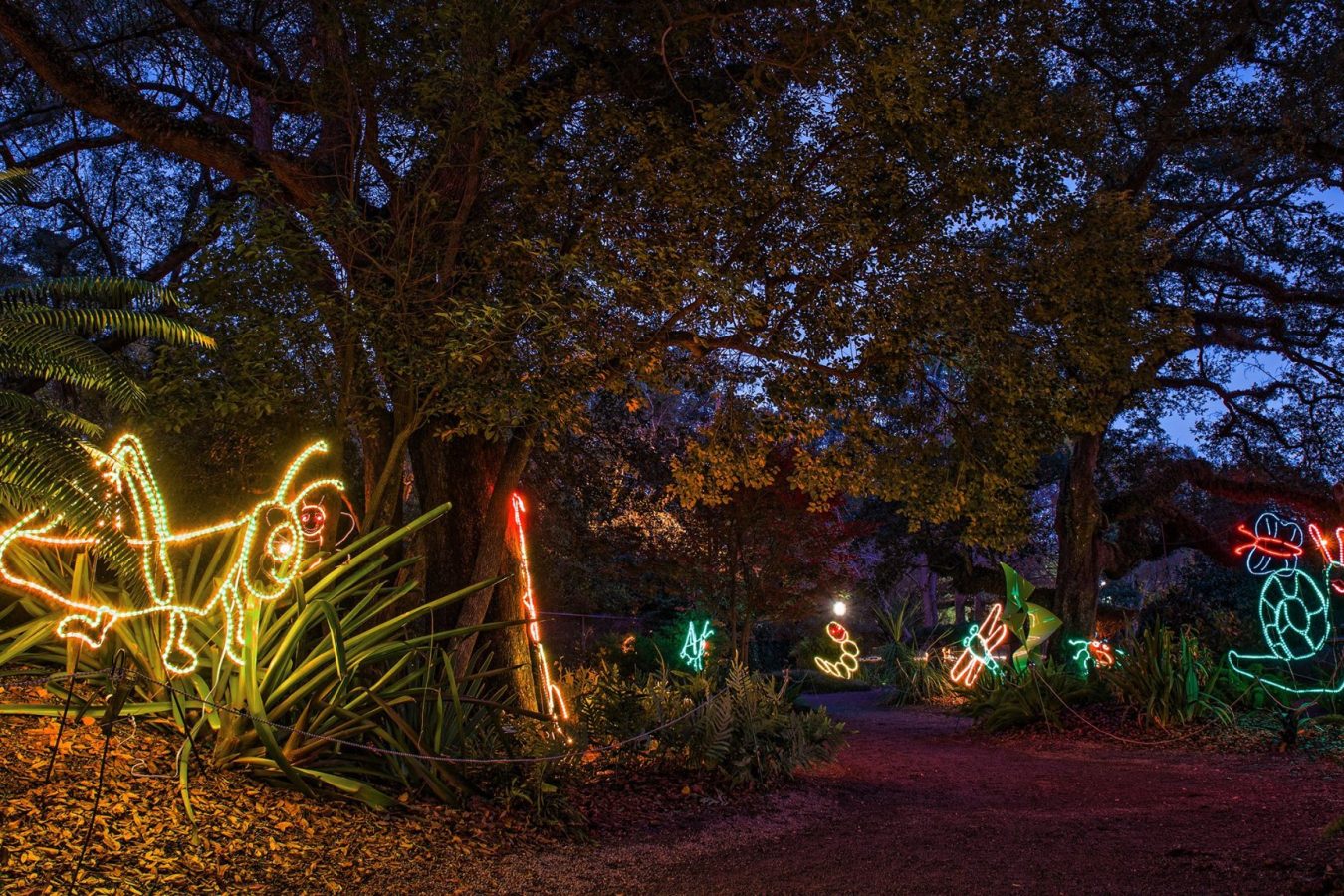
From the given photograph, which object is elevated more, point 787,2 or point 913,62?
point 787,2

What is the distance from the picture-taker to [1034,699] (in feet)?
44.7

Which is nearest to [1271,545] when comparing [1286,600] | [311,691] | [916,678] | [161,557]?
[1286,600]

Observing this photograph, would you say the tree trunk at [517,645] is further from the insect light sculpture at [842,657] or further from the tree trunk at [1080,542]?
the insect light sculpture at [842,657]

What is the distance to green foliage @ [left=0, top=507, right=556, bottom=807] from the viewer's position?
569 centimetres

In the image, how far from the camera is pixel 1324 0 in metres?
13.2

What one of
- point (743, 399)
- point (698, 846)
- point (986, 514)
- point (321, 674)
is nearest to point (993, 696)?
point (986, 514)

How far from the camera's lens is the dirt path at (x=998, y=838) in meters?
5.29

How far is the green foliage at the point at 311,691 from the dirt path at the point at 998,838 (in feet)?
3.47

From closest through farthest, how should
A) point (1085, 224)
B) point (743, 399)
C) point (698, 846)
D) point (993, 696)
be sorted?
point (698, 846)
point (1085, 224)
point (743, 399)
point (993, 696)

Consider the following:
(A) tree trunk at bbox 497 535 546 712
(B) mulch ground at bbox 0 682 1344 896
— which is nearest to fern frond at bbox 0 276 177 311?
(B) mulch ground at bbox 0 682 1344 896

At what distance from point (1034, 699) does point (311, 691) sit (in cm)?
1082

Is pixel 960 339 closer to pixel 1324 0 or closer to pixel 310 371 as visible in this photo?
pixel 310 371

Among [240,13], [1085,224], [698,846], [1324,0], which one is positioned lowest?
[698,846]

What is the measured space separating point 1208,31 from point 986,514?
789 cm
